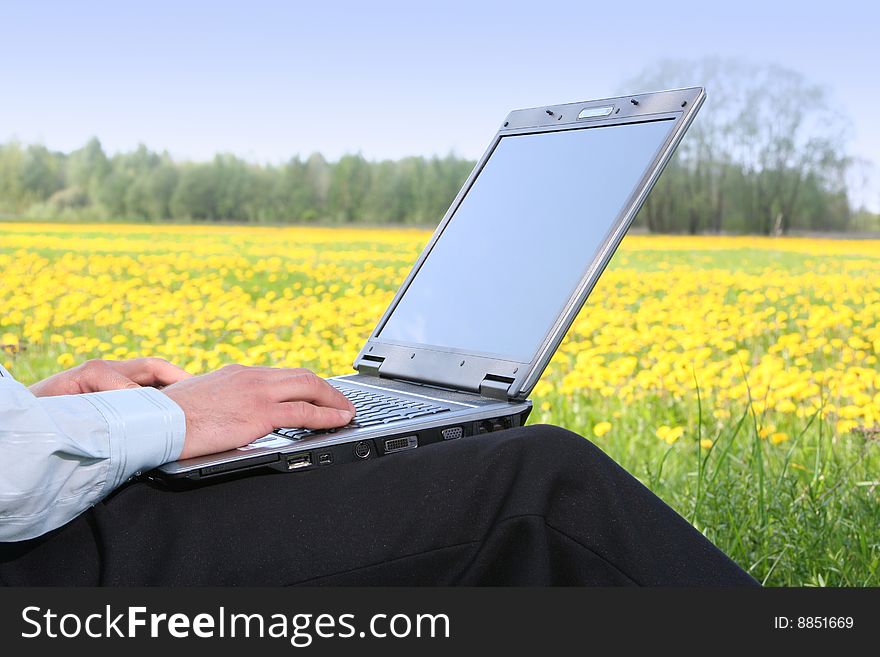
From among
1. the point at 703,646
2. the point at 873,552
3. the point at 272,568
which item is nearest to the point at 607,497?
the point at 703,646

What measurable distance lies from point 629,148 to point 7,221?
10604 mm

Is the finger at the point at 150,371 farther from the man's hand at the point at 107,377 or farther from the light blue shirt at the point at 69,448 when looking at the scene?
the light blue shirt at the point at 69,448

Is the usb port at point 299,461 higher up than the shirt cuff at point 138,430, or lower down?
lower down

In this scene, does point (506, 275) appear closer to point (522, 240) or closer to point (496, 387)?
point (522, 240)

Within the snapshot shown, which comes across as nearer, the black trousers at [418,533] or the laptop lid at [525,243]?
the black trousers at [418,533]

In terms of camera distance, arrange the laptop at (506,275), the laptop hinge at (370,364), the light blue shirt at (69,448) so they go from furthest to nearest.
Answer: the laptop hinge at (370,364), the laptop at (506,275), the light blue shirt at (69,448)

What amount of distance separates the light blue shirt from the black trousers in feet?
0.15

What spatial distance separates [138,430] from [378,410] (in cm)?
42

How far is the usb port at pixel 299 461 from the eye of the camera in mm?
1204

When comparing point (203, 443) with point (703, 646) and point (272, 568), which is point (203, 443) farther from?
point (703, 646)

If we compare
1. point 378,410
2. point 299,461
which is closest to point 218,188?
point 378,410

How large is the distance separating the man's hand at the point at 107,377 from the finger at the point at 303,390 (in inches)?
15.4

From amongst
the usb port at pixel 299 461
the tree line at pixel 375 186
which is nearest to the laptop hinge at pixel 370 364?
the usb port at pixel 299 461

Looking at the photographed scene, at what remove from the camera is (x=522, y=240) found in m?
1.80
